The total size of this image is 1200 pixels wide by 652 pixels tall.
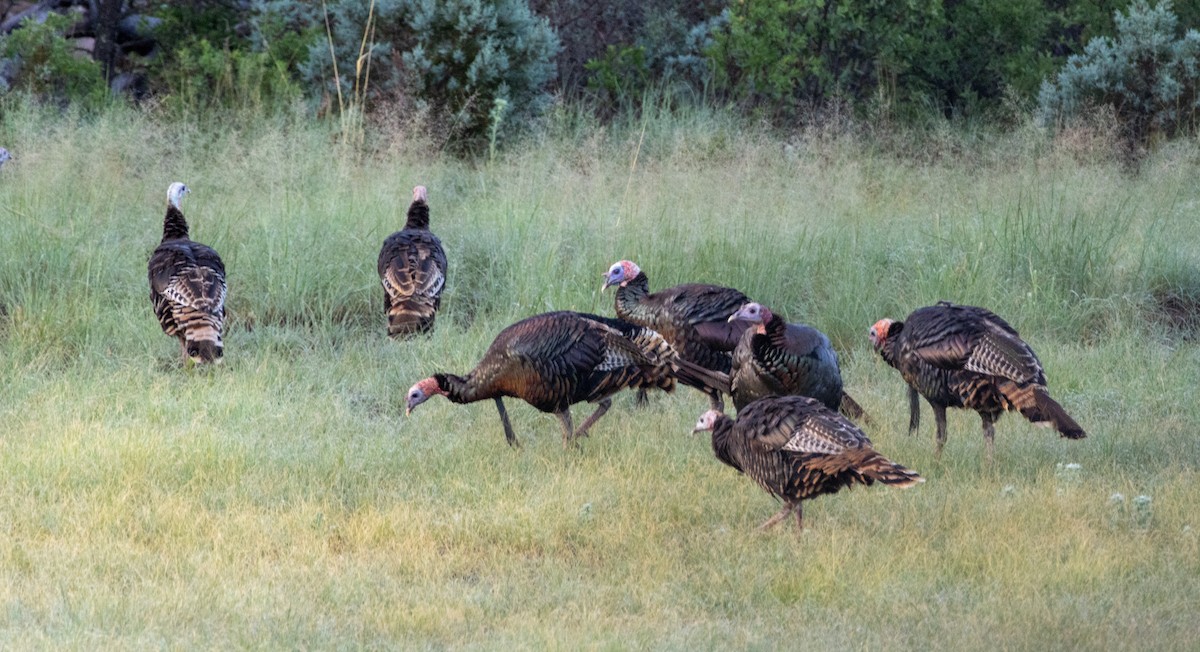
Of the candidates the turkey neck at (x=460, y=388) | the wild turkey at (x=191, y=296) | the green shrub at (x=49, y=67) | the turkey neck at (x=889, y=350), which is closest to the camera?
the turkey neck at (x=460, y=388)

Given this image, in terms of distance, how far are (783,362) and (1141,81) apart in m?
8.54

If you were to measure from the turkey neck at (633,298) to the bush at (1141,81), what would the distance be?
657 centimetres

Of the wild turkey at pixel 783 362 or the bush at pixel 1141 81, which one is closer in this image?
the wild turkey at pixel 783 362

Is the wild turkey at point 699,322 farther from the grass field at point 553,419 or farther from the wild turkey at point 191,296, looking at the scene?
the wild turkey at point 191,296

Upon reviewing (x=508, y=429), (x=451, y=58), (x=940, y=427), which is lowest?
(x=508, y=429)

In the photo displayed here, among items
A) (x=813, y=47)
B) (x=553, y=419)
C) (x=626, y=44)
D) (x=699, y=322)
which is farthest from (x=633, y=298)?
(x=626, y=44)

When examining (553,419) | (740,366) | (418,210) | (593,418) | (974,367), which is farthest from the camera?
(418,210)

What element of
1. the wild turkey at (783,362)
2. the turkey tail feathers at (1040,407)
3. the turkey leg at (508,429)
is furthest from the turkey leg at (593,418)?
the turkey tail feathers at (1040,407)

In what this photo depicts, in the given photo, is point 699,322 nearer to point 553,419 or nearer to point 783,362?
point 553,419

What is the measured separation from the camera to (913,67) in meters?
15.4

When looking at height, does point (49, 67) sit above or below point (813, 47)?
below

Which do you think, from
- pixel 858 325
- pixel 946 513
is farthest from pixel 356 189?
pixel 946 513

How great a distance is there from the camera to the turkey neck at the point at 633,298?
24.6ft

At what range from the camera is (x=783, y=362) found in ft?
20.4
